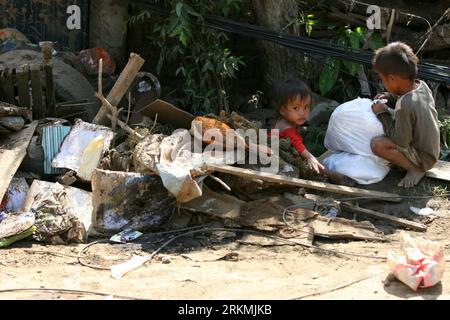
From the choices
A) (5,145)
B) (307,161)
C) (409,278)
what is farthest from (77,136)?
(409,278)

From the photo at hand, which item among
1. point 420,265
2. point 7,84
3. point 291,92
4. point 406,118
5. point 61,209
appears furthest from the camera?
point 7,84

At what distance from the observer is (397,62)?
567cm

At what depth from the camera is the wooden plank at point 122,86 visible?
646 cm

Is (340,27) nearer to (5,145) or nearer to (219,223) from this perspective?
(219,223)

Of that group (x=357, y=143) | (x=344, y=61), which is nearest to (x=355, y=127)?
(x=357, y=143)

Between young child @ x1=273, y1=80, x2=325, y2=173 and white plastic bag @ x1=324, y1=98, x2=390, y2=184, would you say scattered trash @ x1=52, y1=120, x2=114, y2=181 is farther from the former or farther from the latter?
white plastic bag @ x1=324, y1=98, x2=390, y2=184

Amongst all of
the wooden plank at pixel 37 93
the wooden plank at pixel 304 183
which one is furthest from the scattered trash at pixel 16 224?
the wooden plank at pixel 37 93

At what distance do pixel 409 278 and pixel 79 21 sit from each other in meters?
5.03

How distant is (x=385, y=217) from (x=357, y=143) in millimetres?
829

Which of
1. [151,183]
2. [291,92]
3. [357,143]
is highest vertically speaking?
[291,92]

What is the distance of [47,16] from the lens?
7730 millimetres

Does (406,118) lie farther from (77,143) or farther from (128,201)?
(77,143)

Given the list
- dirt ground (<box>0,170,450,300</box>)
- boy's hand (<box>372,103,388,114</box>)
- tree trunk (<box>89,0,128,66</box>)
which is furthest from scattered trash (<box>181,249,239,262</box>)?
tree trunk (<box>89,0,128,66</box>)

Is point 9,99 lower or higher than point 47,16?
lower
